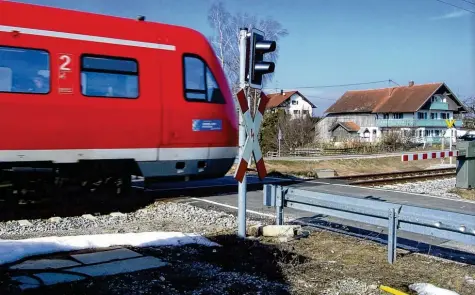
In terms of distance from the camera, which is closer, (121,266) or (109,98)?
(121,266)

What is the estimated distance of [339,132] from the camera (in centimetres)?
7325

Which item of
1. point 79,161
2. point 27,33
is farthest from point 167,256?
point 27,33

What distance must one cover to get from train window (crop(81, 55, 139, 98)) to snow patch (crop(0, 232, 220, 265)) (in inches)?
133

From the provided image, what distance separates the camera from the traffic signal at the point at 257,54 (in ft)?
21.1

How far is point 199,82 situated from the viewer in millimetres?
9812

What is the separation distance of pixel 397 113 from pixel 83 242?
69.1m

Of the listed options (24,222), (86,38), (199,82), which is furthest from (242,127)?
(24,222)

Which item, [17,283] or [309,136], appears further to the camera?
[309,136]

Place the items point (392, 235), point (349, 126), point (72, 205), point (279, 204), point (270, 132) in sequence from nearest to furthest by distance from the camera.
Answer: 1. point (392, 235)
2. point (279, 204)
3. point (72, 205)
4. point (270, 132)
5. point (349, 126)

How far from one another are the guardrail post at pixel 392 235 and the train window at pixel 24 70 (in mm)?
5799

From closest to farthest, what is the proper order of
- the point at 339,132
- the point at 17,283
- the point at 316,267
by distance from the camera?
1. the point at 17,283
2. the point at 316,267
3. the point at 339,132

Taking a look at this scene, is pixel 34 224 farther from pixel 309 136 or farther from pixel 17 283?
pixel 309 136

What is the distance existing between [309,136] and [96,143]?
4154cm

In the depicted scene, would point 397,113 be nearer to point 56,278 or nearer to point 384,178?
point 384,178
